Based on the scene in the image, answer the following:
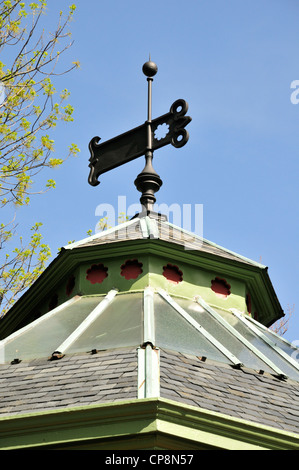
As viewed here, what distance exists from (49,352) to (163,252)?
2192 millimetres

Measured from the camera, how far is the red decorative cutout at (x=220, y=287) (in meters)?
11.6

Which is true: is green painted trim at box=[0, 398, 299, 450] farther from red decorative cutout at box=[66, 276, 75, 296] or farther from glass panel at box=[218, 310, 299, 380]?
red decorative cutout at box=[66, 276, 75, 296]

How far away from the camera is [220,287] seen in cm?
1171

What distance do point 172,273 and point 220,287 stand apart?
75 cm

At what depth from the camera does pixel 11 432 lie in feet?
27.5

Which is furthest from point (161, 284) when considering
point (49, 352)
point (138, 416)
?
point (138, 416)

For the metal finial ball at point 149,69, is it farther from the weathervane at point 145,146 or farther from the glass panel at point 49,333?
the glass panel at point 49,333

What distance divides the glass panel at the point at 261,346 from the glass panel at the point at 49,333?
1.73 meters

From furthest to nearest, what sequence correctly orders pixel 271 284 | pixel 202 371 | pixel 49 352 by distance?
pixel 271 284
pixel 49 352
pixel 202 371

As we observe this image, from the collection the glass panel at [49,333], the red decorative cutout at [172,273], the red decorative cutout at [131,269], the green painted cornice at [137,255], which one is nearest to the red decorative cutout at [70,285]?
the green painted cornice at [137,255]

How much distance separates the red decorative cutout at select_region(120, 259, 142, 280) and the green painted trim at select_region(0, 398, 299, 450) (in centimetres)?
331
